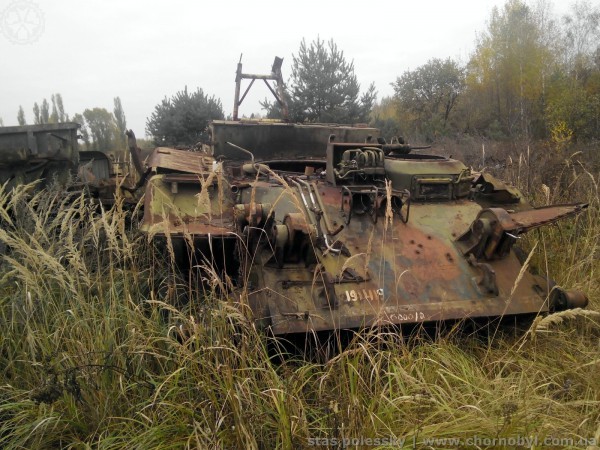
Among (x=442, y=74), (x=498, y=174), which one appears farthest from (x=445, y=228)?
(x=442, y=74)

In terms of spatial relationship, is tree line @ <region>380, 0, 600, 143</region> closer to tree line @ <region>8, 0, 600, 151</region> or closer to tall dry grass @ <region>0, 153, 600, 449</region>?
tree line @ <region>8, 0, 600, 151</region>

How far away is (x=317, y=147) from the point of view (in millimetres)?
6438

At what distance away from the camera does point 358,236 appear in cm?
402

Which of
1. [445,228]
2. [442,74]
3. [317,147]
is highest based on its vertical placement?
[442,74]

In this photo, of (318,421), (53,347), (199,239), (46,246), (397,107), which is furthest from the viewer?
(397,107)

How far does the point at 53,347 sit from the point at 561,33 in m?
25.1

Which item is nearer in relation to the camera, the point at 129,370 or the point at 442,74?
the point at 129,370

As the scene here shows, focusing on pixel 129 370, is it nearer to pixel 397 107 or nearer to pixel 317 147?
pixel 317 147

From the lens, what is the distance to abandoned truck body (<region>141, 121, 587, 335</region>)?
11.2 ft

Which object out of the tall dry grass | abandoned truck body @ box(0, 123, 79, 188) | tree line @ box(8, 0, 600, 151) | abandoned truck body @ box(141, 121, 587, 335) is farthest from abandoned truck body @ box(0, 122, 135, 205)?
tree line @ box(8, 0, 600, 151)

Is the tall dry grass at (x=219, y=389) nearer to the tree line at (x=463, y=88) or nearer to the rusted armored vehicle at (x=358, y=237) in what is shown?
the rusted armored vehicle at (x=358, y=237)

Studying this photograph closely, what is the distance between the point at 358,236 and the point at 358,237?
1 cm

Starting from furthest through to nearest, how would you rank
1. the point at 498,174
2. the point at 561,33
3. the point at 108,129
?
the point at 108,129
the point at 561,33
the point at 498,174

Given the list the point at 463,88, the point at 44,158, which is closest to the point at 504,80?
the point at 463,88
